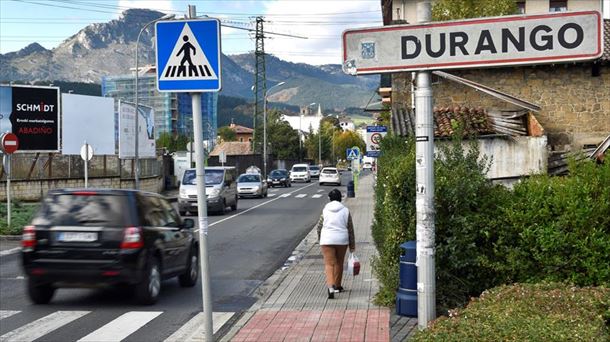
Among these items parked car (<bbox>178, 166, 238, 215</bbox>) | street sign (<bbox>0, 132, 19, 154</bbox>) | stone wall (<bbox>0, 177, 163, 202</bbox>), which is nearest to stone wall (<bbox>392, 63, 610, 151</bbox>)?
parked car (<bbox>178, 166, 238, 215</bbox>)

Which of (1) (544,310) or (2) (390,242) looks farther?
(2) (390,242)

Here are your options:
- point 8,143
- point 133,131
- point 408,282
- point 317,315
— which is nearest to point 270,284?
point 317,315

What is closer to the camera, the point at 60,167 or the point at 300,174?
the point at 60,167

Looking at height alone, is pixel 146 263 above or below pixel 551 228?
below

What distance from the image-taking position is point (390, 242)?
9.69m

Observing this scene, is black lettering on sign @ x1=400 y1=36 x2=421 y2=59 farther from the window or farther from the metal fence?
the window

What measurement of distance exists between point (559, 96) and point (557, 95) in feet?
0.22

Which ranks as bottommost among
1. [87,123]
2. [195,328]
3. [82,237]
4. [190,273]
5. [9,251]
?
[9,251]

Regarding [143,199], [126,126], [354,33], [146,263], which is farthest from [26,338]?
[126,126]

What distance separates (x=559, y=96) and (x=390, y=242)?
14555mm

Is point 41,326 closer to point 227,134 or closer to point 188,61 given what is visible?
point 188,61

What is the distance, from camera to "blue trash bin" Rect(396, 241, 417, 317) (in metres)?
8.65

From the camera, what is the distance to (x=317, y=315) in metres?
9.36

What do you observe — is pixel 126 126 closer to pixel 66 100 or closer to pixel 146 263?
pixel 66 100
